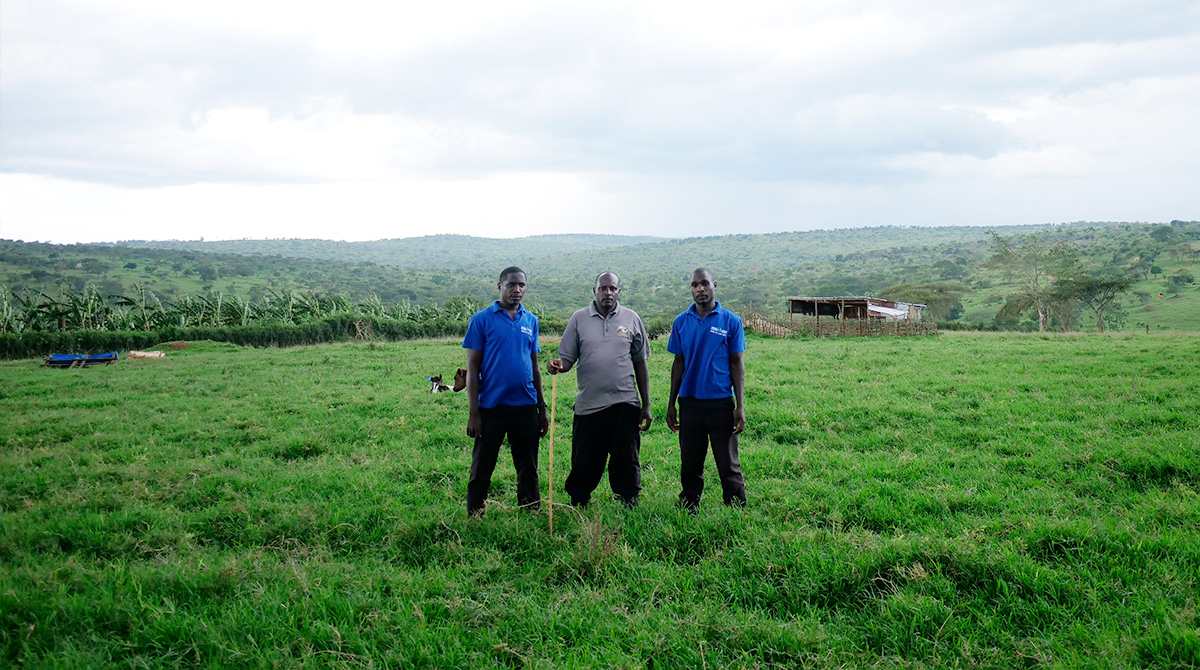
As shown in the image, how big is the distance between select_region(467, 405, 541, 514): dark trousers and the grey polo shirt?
433mm

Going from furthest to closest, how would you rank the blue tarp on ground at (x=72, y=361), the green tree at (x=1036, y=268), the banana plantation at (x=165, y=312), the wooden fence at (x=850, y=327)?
the green tree at (x=1036, y=268) → the wooden fence at (x=850, y=327) → the banana plantation at (x=165, y=312) → the blue tarp on ground at (x=72, y=361)

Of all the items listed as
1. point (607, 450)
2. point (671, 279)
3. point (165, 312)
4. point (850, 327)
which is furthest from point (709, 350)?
point (671, 279)

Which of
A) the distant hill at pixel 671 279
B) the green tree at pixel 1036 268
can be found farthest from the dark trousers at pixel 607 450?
the green tree at pixel 1036 268

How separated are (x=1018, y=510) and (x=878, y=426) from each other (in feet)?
12.1

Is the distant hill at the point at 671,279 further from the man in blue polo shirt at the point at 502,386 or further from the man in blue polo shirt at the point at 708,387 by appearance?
the man in blue polo shirt at the point at 502,386

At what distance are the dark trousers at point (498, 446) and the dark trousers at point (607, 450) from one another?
1.16 feet

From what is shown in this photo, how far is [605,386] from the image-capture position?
509 cm

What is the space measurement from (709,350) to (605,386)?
0.93m

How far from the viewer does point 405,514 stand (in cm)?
529

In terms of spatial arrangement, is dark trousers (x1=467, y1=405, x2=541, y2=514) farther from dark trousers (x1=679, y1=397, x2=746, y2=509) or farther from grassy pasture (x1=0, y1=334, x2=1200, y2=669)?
dark trousers (x1=679, y1=397, x2=746, y2=509)

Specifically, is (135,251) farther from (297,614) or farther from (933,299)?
(297,614)

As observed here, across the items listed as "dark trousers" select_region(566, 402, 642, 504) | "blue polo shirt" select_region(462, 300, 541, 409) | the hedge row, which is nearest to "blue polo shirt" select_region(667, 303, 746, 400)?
"dark trousers" select_region(566, 402, 642, 504)

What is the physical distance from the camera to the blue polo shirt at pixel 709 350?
5207mm

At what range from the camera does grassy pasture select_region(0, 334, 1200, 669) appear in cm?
333
